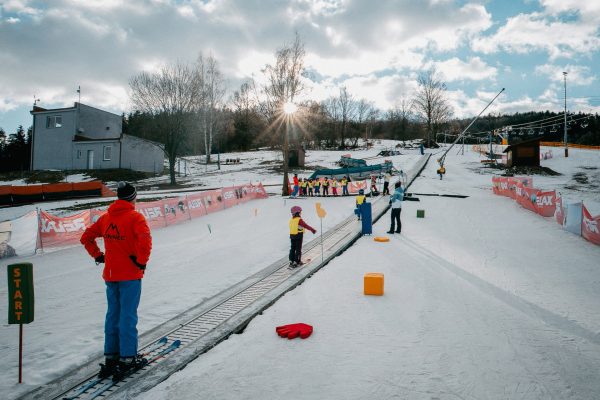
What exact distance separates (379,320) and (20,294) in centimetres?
477

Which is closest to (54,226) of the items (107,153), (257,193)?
(257,193)

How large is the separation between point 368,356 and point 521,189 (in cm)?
1969

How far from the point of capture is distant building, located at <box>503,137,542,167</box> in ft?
129

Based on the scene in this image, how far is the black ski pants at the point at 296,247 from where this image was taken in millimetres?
9297

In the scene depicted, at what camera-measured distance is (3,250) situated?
11219 millimetres

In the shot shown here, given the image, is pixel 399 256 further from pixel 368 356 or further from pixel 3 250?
pixel 3 250

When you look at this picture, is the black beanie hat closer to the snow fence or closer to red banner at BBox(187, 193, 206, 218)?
the snow fence

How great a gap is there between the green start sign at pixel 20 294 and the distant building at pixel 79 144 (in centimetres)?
4044

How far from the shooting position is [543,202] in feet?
55.3

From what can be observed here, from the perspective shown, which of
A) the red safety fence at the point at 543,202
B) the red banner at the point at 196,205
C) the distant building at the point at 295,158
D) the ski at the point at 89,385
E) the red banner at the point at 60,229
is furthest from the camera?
the distant building at the point at 295,158

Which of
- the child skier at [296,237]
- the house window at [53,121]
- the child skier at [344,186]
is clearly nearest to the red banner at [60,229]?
the child skier at [296,237]

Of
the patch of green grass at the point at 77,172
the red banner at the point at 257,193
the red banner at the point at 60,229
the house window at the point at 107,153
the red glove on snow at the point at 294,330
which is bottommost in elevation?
the red glove on snow at the point at 294,330

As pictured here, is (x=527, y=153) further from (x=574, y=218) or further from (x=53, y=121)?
(x=53, y=121)

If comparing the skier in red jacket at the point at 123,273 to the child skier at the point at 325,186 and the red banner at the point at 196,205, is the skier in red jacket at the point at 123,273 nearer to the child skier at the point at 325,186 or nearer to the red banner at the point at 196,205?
the red banner at the point at 196,205
